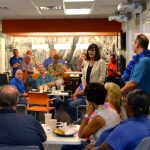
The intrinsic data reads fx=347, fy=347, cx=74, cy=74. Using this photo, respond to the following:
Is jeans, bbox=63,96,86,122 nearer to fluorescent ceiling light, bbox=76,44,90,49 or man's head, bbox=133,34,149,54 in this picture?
man's head, bbox=133,34,149,54

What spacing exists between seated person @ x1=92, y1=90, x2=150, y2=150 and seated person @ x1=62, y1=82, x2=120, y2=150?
640 millimetres

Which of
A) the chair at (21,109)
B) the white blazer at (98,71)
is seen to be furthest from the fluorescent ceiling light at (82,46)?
the white blazer at (98,71)

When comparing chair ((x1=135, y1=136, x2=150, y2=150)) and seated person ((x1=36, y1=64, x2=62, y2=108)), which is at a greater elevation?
seated person ((x1=36, y1=64, x2=62, y2=108))

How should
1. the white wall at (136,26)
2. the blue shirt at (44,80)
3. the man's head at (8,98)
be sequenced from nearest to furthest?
the man's head at (8,98) < the blue shirt at (44,80) < the white wall at (136,26)

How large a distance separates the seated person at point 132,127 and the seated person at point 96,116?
64 cm

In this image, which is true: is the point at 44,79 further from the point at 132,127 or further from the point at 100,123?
the point at 132,127

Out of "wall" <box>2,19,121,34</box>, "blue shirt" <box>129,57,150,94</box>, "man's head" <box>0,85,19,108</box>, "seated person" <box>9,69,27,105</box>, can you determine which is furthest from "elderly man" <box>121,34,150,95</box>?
"wall" <box>2,19,121,34</box>

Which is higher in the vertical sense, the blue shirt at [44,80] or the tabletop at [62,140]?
the blue shirt at [44,80]

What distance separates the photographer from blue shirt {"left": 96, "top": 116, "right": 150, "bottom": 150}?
2254 mm

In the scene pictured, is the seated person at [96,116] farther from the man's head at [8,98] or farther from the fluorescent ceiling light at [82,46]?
the fluorescent ceiling light at [82,46]

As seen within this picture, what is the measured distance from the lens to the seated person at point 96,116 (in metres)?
3.04

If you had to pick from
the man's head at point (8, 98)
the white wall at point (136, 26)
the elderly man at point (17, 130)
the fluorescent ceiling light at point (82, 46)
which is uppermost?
the white wall at point (136, 26)

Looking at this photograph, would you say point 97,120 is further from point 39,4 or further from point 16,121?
point 39,4

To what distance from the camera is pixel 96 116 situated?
3059 mm
